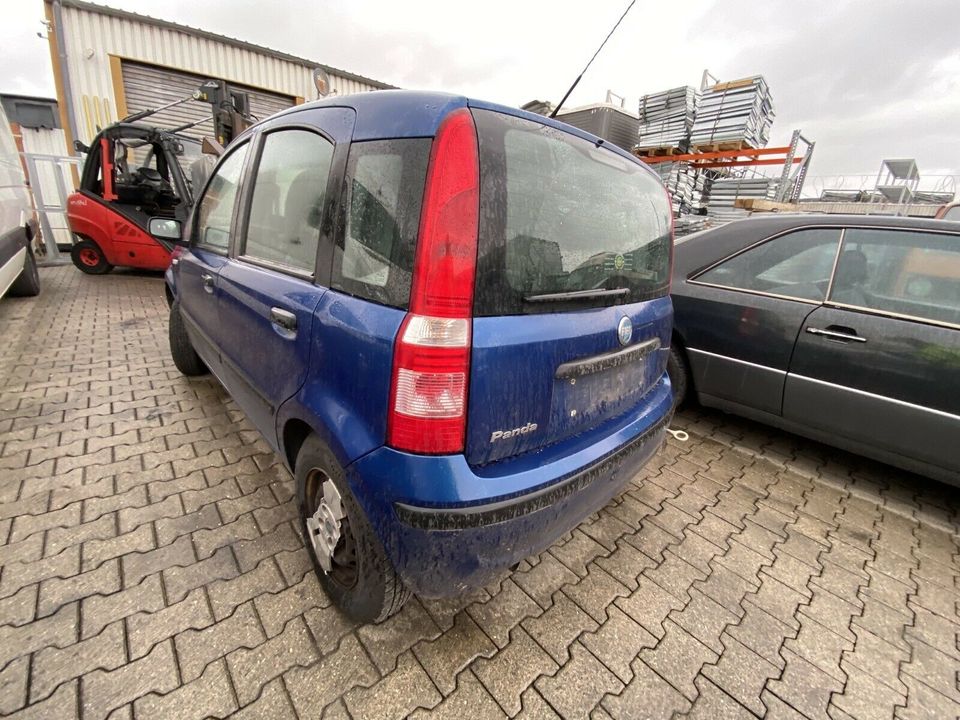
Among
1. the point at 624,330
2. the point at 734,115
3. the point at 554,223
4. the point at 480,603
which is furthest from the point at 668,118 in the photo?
the point at 480,603

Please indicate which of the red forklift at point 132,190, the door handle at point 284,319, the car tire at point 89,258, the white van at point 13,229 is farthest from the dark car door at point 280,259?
the car tire at point 89,258

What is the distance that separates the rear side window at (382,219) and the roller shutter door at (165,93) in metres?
10.2

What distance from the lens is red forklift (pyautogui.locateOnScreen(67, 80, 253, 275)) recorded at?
21.2 ft

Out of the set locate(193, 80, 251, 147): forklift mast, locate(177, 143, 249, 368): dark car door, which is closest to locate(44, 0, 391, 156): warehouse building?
locate(193, 80, 251, 147): forklift mast

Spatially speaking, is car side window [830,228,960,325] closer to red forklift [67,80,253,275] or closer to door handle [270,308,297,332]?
door handle [270,308,297,332]

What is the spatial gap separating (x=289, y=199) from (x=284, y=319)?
0.55 meters

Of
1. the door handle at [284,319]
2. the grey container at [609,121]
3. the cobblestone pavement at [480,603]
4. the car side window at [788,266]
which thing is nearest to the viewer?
the cobblestone pavement at [480,603]

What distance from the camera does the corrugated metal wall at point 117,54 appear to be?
8.66 metres

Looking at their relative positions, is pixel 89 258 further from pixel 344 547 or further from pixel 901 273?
pixel 901 273

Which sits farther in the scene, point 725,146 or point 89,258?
point 725,146

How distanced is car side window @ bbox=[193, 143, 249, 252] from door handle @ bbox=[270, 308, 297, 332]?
0.91 meters

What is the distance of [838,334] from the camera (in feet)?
8.18

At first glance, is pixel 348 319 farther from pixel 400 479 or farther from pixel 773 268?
pixel 773 268

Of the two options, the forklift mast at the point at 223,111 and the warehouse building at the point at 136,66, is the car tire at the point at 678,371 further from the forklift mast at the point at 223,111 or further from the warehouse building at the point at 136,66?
the warehouse building at the point at 136,66
